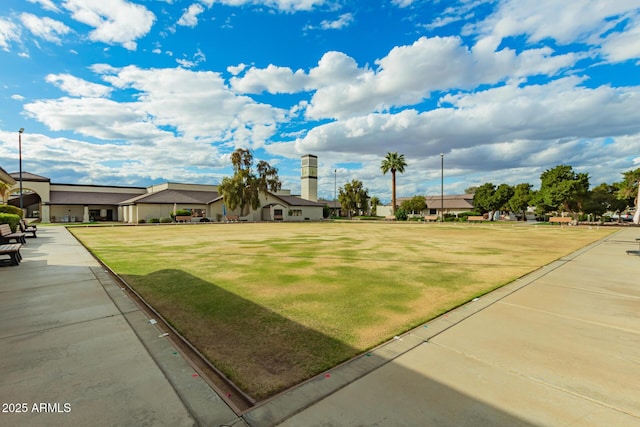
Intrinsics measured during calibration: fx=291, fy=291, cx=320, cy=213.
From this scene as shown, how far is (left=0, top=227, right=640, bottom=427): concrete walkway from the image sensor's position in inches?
101

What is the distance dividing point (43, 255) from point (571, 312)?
16.4m

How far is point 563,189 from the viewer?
135 ft

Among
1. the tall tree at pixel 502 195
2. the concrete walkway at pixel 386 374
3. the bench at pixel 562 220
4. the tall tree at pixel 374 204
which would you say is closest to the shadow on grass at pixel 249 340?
the concrete walkway at pixel 386 374

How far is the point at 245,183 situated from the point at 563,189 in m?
47.9

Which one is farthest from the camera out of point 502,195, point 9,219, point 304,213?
point 304,213

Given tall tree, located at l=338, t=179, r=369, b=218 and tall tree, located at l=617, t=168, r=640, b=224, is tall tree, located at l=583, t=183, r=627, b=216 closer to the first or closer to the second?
tall tree, located at l=617, t=168, r=640, b=224

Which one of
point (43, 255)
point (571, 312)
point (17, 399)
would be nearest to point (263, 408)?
point (17, 399)

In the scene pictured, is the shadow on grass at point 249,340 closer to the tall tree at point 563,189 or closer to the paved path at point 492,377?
the paved path at point 492,377

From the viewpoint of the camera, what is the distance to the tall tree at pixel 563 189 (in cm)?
4081

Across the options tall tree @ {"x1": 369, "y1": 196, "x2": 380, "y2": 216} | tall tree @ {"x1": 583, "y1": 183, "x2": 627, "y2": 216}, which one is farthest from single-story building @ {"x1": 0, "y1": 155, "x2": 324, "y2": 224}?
tall tree @ {"x1": 583, "y1": 183, "x2": 627, "y2": 216}

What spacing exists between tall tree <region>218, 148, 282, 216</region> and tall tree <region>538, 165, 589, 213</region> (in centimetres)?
4257

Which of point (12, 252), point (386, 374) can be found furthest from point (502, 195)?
point (12, 252)

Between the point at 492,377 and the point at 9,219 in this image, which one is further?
the point at 9,219

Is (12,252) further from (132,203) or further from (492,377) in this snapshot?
(132,203)
